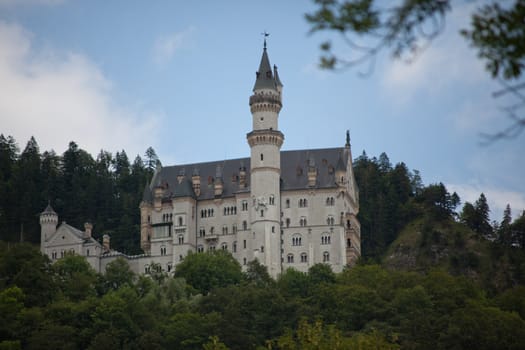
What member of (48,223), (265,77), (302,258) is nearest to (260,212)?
(302,258)

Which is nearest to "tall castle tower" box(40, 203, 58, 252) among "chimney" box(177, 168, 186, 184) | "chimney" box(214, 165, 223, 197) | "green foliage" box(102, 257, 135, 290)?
"chimney" box(177, 168, 186, 184)

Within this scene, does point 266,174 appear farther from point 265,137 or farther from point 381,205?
point 381,205

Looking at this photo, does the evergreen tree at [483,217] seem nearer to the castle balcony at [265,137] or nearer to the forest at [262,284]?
the forest at [262,284]

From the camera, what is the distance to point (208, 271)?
107 metres

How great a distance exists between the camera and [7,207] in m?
134

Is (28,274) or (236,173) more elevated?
(236,173)

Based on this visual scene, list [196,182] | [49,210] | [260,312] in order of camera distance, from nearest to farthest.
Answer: [260,312]
[196,182]
[49,210]

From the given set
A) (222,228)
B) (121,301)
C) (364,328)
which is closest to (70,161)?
(222,228)

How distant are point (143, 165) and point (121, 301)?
6661 centimetres

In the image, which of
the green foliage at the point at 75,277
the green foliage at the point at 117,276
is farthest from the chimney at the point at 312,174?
the green foliage at the point at 75,277

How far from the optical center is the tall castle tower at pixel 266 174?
365ft

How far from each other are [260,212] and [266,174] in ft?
13.7

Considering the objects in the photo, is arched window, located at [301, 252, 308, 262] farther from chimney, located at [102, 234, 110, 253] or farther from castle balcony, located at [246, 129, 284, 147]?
chimney, located at [102, 234, 110, 253]

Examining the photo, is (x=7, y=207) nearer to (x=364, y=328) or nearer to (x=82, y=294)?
(x=82, y=294)
